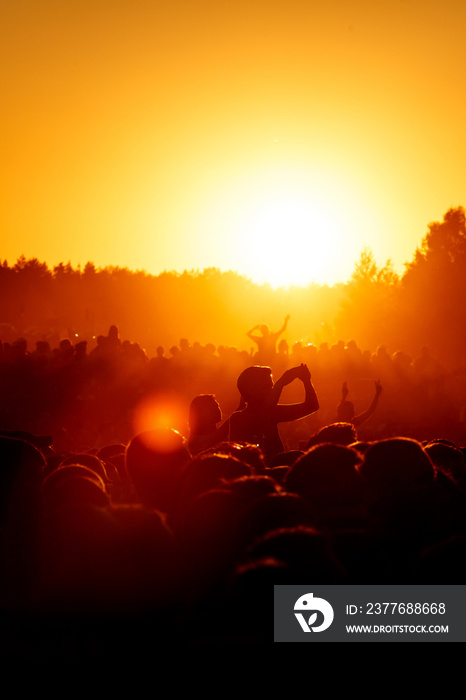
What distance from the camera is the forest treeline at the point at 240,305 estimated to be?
4084cm

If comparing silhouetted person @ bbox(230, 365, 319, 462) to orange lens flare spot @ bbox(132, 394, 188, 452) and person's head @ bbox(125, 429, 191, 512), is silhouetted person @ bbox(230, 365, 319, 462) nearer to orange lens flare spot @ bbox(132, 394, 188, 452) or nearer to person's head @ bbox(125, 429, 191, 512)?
person's head @ bbox(125, 429, 191, 512)

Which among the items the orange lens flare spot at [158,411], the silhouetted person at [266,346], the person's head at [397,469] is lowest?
the orange lens flare spot at [158,411]

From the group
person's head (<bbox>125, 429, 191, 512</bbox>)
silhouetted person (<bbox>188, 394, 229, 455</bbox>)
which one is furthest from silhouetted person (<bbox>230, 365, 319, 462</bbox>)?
person's head (<bbox>125, 429, 191, 512</bbox>)

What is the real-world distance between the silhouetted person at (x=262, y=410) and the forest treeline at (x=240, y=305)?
19730 mm

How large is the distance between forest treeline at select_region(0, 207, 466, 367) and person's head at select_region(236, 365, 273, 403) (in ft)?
65.1

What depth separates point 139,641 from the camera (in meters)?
1.76

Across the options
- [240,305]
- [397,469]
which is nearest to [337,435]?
[397,469]

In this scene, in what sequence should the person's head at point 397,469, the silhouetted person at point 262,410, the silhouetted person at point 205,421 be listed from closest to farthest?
the person's head at point 397,469, the silhouetted person at point 205,421, the silhouetted person at point 262,410

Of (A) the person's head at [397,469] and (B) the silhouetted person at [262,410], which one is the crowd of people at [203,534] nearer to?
(A) the person's head at [397,469]

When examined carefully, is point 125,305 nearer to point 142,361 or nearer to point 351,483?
point 142,361

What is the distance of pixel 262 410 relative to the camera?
580cm

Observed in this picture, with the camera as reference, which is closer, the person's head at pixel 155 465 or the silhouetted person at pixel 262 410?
the person's head at pixel 155 465

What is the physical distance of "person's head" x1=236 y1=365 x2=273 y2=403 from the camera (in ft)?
19.0

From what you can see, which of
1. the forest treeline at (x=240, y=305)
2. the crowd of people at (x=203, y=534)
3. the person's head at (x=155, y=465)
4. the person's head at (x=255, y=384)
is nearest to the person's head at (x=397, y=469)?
the crowd of people at (x=203, y=534)
